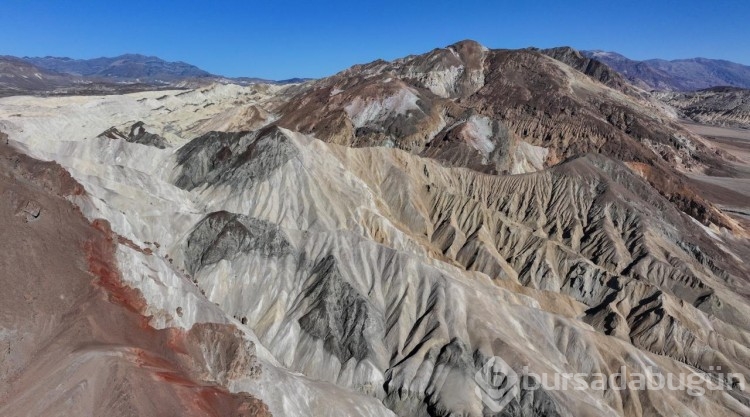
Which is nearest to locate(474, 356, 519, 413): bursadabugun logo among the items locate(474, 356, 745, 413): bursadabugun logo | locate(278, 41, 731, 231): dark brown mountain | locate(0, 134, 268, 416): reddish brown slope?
locate(474, 356, 745, 413): bursadabugun logo

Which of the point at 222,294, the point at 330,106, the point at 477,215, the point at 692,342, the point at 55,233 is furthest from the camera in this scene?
the point at 330,106

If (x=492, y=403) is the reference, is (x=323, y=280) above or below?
above

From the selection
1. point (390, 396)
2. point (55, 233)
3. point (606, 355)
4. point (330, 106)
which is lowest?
point (390, 396)

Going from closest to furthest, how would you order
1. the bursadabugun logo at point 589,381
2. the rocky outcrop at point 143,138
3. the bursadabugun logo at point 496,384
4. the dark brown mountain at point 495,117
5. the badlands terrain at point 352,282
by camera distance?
1. the badlands terrain at point 352,282
2. the bursadabugun logo at point 496,384
3. the bursadabugun logo at point 589,381
4. the rocky outcrop at point 143,138
5. the dark brown mountain at point 495,117

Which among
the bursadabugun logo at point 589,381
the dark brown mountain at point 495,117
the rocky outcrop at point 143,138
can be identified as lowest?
the bursadabugun logo at point 589,381

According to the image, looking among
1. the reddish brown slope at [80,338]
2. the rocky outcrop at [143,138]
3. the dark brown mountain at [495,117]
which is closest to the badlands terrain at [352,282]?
the reddish brown slope at [80,338]

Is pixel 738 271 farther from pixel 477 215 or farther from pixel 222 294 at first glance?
pixel 222 294

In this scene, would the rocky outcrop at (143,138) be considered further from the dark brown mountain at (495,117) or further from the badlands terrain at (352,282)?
the dark brown mountain at (495,117)

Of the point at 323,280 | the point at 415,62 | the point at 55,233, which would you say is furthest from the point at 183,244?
the point at 415,62
